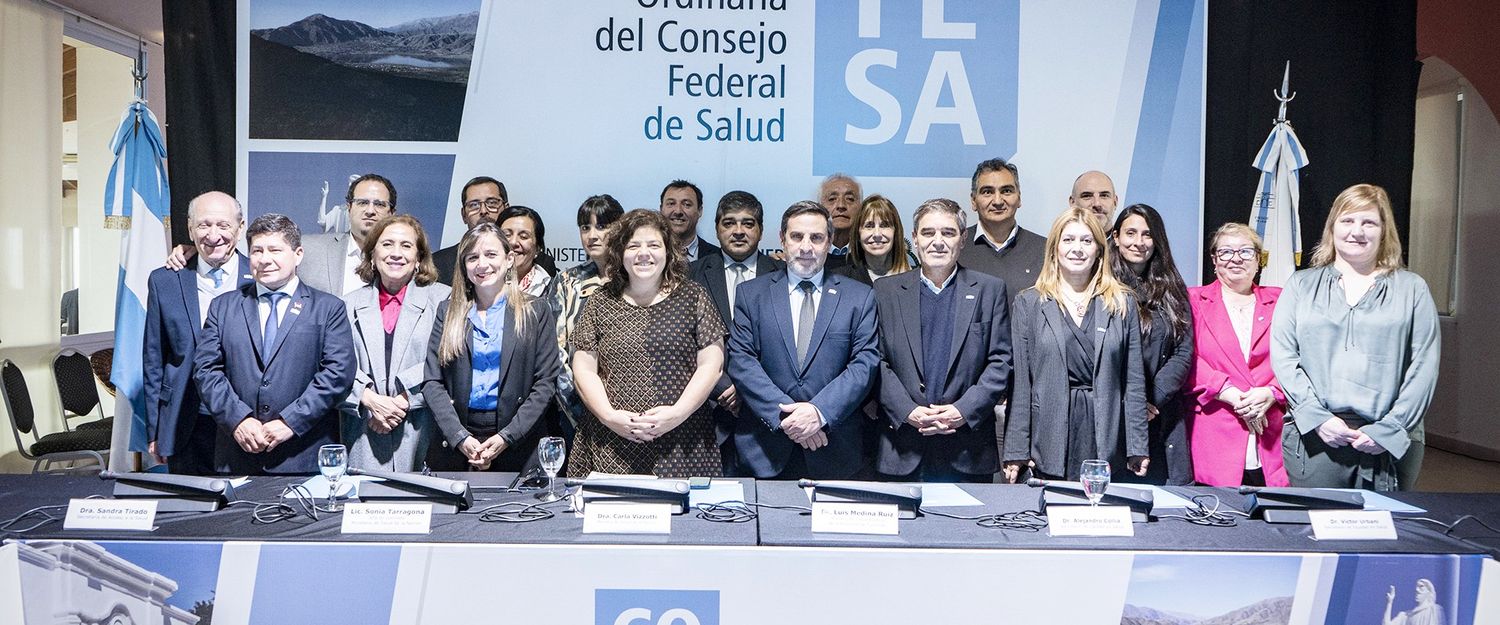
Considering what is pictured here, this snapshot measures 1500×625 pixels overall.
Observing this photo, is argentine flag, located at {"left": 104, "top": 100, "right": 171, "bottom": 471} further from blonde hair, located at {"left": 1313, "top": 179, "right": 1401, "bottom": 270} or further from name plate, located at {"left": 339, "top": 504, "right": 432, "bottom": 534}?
blonde hair, located at {"left": 1313, "top": 179, "right": 1401, "bottom": 270}

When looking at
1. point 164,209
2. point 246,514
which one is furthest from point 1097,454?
point 164,209

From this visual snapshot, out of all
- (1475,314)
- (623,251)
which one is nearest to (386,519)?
(623,251)

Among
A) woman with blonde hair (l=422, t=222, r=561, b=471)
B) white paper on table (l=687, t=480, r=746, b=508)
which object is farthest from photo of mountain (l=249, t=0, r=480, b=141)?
white paper on table (l=687, t=480, r=746, b=508)

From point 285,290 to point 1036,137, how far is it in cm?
319

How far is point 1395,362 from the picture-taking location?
2.95m

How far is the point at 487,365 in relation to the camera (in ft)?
10.4

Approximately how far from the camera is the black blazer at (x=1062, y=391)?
305 cm

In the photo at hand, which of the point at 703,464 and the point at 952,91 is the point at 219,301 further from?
the point at 952,91

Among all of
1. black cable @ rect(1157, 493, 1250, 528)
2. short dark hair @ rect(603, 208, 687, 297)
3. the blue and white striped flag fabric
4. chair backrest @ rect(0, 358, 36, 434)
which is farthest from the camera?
chair backrest @ rect(0, 358, 36, 434)

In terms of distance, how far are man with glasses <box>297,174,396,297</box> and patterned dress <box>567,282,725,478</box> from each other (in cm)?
141

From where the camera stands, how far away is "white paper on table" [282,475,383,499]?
2289 millimetres

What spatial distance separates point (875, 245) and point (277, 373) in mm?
2066

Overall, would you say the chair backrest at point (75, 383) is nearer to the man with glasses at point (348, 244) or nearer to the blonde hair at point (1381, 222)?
the man with glasses at point (348, 244)

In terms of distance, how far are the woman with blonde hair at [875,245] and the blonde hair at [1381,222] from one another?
1368mm
